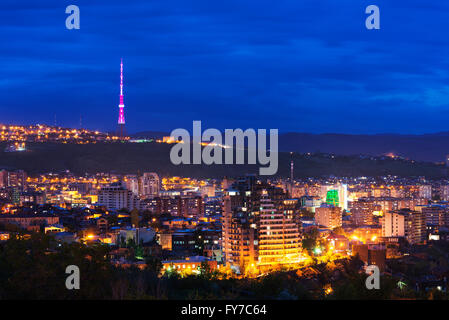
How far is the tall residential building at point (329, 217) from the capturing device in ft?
87.2

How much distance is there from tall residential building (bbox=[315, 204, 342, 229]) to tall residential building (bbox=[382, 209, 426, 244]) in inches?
83.6

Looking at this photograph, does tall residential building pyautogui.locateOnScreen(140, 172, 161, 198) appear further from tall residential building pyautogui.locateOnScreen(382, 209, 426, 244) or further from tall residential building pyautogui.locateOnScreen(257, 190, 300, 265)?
tall residential building pyautogui.locateOnScreen(257, 190, 300, 265)

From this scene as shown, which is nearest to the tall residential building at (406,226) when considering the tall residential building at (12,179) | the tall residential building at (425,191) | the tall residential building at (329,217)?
the tall residential building at (329,217)

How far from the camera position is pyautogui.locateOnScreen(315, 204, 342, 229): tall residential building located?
1047 inches

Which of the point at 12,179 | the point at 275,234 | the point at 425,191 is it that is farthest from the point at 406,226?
the point at 12,179

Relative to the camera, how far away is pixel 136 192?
121 ft

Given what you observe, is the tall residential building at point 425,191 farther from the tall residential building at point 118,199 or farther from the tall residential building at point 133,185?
the tall residential building at point 118,199

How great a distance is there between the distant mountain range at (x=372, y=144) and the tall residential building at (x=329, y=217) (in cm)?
4358

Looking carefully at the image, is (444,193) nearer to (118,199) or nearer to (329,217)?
(329,217)

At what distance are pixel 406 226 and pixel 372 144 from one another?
4866cm

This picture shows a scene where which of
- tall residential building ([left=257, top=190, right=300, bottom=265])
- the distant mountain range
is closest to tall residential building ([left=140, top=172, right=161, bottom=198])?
tall residential building ([left=257, top=190, right=300, bottom=265])

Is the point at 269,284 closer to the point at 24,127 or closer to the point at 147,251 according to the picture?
the point at 147,251
